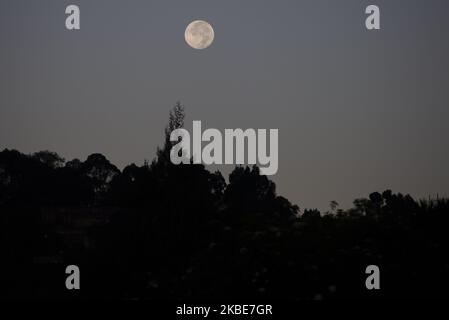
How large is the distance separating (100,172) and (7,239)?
5215 centimetres

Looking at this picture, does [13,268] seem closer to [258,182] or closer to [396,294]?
[396,294]

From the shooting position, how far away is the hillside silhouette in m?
16.5

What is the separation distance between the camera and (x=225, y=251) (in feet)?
59.5

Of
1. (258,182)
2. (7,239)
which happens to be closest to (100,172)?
(258,182)

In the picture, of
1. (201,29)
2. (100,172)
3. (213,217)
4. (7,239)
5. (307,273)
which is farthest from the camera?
(100,172)

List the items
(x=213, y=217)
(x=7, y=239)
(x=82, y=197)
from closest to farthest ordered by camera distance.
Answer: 1. (x=213, y=217)
2. (x=7, y=239)
3. (x=82, y=197)

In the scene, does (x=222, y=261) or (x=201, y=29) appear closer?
(x=222, y=261)

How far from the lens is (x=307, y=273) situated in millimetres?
16703

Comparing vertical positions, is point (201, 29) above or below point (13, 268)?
above

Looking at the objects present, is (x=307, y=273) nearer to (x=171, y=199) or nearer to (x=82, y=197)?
(x=171, y=199)

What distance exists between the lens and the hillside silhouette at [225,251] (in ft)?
54.1

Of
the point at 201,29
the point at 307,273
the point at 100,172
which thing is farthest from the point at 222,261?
the point at 100,172
